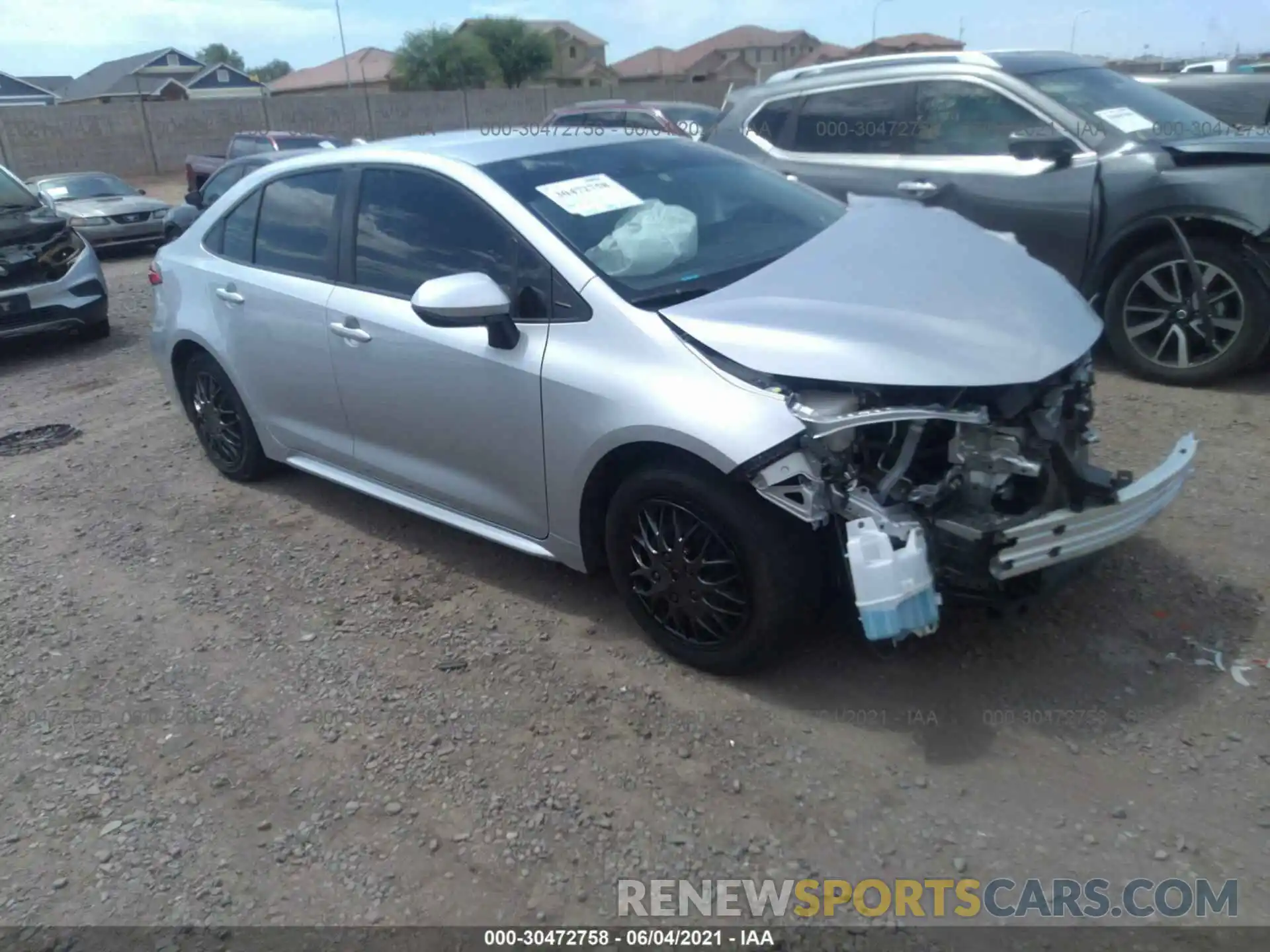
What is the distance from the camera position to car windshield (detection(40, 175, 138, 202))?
15.3 m

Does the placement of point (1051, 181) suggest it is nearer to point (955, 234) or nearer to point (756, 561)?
point (955, 234)

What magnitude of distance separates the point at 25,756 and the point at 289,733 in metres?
0.87

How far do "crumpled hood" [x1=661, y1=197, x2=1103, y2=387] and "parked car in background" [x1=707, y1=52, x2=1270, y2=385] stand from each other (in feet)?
6.42

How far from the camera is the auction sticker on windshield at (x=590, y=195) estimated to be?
3623 millimetres

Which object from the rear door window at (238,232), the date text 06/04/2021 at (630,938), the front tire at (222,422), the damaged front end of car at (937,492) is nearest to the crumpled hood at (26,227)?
the front tire at (222,422)

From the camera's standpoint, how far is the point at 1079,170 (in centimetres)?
581

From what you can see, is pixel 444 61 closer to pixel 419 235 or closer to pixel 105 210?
pixel 105 210

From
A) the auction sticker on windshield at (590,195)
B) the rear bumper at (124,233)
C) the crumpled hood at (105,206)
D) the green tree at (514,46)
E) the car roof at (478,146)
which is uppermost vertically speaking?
the green tree at (514,46)

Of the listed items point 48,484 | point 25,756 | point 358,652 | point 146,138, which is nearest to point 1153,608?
point 358,652

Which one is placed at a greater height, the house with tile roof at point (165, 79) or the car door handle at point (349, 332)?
the house with tile roof at point (165, 79)

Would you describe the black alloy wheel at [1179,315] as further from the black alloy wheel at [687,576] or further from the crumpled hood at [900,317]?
the black alloy wheel at [687,576]

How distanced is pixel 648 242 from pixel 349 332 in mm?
1316

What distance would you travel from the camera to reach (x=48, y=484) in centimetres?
566

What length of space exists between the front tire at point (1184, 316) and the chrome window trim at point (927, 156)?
2.68ft
